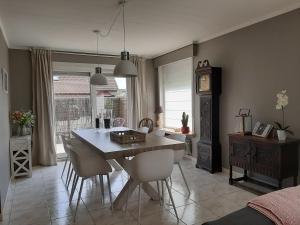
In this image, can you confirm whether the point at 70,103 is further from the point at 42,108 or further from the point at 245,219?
the point at 245,219

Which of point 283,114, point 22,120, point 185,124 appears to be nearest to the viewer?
point 283,114

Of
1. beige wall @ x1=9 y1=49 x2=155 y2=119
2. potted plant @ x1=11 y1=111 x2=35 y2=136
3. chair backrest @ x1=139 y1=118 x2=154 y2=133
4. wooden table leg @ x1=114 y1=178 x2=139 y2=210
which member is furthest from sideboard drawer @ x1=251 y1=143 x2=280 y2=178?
beige wall @ x1=9 y1=49 x2=155 y2=119

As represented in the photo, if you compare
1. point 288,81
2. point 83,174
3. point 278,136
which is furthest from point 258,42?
point 83,174

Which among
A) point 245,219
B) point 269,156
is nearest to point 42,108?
point 269,156

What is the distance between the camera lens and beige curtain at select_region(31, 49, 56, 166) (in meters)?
4.78

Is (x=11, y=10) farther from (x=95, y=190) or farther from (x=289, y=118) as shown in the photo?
(x=289, y=118)

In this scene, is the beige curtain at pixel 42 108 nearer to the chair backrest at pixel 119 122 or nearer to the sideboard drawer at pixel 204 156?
the chair backrest at pixel 119 122

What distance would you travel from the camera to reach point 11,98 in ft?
15.4

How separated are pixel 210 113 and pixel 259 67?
105cm

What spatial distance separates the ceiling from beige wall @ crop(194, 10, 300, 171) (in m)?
0.17

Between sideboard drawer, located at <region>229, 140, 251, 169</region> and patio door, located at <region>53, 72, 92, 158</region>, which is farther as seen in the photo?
patio door, located at <region>53, 72, 92, 158</region>

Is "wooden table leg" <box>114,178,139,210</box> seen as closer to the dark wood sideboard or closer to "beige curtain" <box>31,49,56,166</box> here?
the dark wood sideboard

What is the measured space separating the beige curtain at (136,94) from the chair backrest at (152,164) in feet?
10.9

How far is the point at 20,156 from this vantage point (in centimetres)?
418
